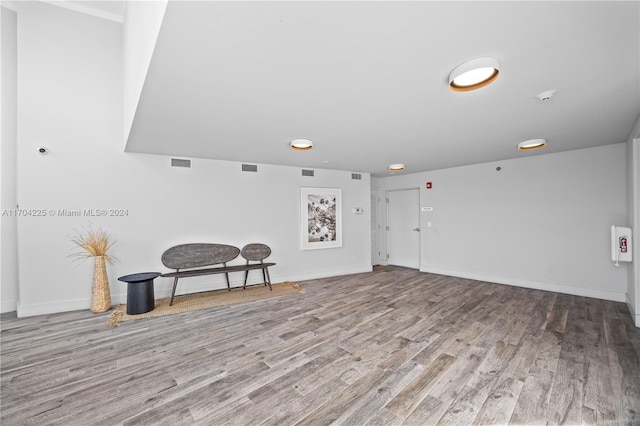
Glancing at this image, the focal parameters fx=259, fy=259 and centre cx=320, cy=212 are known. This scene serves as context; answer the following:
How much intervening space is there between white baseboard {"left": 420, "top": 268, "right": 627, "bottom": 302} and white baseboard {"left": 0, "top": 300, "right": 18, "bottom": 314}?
7.50 metres

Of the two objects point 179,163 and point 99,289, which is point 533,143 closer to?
point 179,163

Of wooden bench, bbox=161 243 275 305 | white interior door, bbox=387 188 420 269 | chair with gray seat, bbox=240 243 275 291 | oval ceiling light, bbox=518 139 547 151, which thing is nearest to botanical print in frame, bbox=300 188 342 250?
chair with gray seat, bbox=240 243 275 291

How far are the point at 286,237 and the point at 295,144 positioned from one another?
7.62 ft

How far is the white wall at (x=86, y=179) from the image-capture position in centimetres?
352

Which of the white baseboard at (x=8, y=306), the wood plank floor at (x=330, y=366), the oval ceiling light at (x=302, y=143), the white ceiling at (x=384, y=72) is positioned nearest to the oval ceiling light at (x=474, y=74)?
the white ceiling at (x=384, y=72)

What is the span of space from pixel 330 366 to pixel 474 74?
8.54 feet

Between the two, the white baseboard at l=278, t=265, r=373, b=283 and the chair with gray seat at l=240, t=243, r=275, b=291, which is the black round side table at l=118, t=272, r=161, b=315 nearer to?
the chair with gray seat at l=240, t=243, r=275, b=291

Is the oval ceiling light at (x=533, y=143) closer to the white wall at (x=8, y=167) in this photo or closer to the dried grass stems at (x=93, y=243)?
the dried grass stems at (x=93, y=243)

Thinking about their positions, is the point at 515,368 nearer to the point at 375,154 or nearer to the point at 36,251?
the point at 375,154

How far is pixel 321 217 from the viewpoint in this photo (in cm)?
578

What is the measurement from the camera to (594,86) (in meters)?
2.15

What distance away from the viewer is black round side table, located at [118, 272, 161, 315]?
11.5ft

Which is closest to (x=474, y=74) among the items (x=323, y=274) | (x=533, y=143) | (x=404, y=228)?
(x=533, y=143)

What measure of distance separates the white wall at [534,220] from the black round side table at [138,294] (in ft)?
18.4
